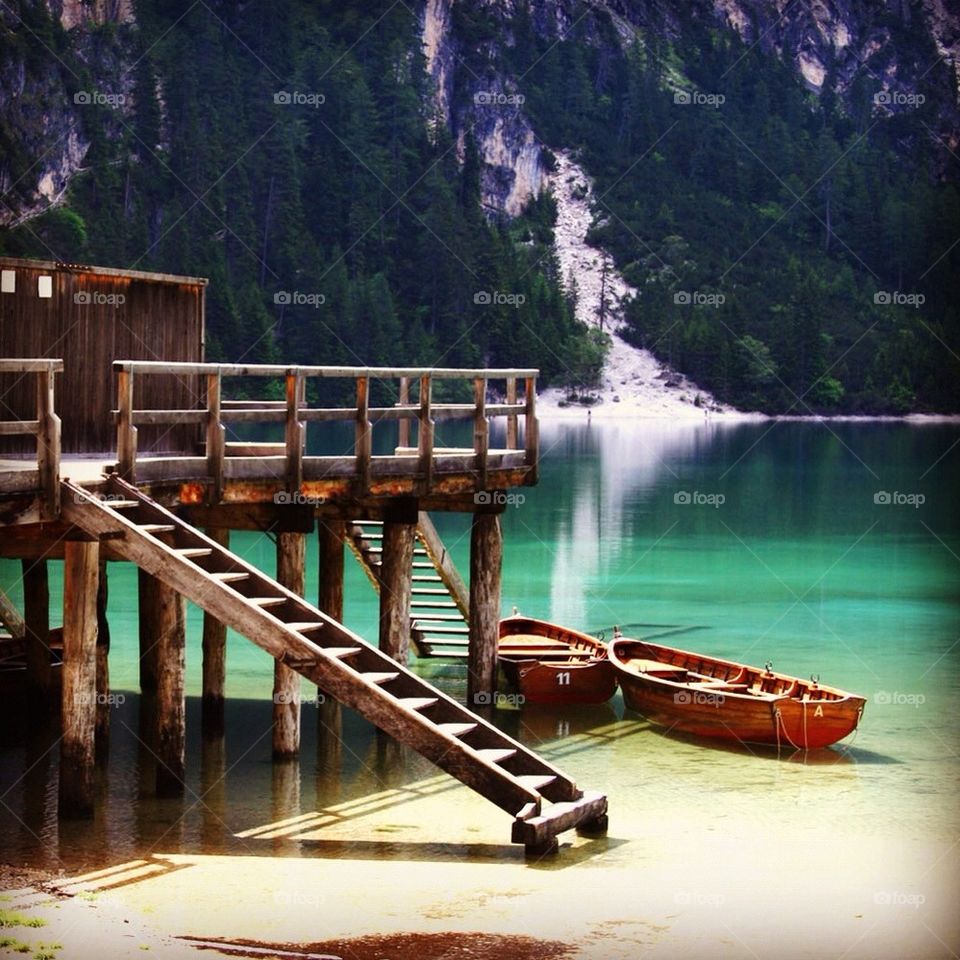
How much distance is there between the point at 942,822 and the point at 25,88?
14033cm

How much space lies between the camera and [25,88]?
5822 inches

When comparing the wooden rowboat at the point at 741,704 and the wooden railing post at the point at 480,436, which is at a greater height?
the wooden railing post at the point at 480,436

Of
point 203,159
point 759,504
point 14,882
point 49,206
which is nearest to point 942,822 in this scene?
point 14,882

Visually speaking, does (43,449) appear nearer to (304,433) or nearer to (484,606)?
(304,433)

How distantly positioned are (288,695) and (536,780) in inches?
169

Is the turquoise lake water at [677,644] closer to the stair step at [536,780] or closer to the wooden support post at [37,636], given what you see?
the wooden support post at [37,636]

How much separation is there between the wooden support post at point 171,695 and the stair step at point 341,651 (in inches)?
69.6

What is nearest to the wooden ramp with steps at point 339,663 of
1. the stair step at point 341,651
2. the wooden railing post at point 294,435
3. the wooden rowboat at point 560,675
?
the stair step at point 341,651

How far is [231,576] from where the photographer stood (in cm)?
1614

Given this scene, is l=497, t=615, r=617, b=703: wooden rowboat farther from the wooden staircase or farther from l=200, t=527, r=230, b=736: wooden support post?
l=200, t=527, r=230, b=736: wooden support post

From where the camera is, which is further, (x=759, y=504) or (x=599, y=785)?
(x=759, y=504)

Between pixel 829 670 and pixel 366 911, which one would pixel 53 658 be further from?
pixel 829 670

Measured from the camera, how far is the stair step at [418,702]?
1570 centimetres

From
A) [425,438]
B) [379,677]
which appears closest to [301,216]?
[425,438]
